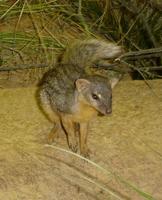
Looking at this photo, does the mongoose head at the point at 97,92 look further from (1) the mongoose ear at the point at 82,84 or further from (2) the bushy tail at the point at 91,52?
(2) the bushy tail at the point at 91,52

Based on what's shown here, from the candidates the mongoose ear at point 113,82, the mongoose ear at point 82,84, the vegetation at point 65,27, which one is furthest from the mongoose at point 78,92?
the vegetation at point 65,27

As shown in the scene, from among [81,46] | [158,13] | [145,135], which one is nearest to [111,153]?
[145,135]

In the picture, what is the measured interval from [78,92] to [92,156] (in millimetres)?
277

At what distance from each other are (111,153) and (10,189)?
0.46 metres

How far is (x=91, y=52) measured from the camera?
7.77 ft

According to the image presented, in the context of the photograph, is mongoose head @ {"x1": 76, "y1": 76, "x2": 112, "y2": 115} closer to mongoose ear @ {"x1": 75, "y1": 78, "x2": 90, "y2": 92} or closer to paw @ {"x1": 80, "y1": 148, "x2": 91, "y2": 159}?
mongoose ear @ {"x1": 75, "y1": 78, "x2": 90, "y2": 92}

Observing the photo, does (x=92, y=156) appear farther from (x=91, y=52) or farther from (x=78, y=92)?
(x=91, y=52)

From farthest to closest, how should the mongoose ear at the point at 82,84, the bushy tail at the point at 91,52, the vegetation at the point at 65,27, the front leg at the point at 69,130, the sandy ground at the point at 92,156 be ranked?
the vegetation at the point at 65,27 → the bushy tail at the point at 91,52 → the front leg at the point at 69,130 → the mongoose ear at the point at 82,84 → the sandy ground at the point at 92,156

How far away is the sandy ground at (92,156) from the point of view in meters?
1.99

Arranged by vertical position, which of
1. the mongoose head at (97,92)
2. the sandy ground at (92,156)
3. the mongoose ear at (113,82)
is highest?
the mongoose head at (97,92)

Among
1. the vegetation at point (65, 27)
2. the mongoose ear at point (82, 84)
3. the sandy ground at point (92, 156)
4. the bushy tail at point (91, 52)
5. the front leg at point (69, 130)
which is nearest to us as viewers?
the sandy ground at point (92, 156)

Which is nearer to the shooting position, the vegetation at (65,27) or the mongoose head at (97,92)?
the mongoose head at (97,92)

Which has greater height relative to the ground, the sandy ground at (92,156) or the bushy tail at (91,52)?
the bushy tail at (91,52)

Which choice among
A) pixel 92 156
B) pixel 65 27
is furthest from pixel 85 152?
pixel 65 27
